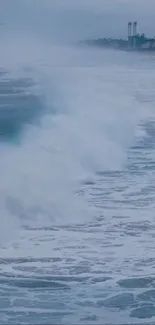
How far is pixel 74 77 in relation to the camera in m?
45.6

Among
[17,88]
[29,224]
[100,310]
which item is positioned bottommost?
[100,310]

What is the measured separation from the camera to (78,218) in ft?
35.8

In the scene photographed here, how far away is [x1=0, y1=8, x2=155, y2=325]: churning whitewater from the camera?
7676 mm

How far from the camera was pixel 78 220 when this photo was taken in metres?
10.8

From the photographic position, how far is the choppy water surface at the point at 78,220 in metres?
7.66

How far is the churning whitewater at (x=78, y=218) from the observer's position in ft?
25.2

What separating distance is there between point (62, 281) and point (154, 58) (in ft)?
217

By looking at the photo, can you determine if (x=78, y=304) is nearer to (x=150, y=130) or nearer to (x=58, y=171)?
(x=58, y=171)

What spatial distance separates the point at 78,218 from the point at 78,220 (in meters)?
0.13

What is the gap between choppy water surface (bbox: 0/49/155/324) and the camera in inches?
302

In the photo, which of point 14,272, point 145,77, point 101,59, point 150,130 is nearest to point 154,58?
point 101,59

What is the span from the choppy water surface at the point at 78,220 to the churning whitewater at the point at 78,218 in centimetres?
1

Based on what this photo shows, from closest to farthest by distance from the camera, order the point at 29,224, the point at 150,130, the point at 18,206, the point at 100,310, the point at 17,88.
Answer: the point at 100,310 < the point at 29,224 < the point at 18,206 < the point at 150,130 < the point at 17,88

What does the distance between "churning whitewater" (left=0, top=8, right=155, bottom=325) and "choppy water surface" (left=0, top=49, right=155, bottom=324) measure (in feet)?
0.04
